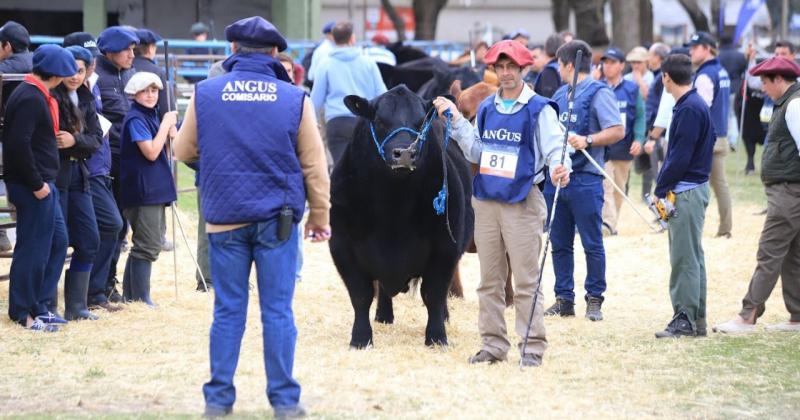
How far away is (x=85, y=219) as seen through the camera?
9047mm

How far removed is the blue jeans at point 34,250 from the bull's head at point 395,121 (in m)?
2.29

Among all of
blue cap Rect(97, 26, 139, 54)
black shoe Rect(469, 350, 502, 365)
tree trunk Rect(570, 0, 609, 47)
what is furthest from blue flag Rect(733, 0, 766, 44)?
black shoe Rect(469, 350, 502, 365)

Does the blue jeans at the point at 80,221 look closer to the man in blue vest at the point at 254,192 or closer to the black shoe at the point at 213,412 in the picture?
the man in blue vest at the point at 254,192

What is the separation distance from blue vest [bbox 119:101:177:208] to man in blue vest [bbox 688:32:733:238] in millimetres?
6641

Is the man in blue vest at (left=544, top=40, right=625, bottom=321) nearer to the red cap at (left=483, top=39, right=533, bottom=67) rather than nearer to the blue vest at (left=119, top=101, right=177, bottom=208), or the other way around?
the red cap at (left=483, top=39, right=533, bottom=67)

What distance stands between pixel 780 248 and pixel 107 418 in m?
5.12

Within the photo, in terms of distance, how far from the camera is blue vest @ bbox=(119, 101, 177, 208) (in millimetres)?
9531

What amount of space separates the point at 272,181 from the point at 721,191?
8.94 meters

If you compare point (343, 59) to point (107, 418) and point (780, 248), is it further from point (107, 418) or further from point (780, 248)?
point (107, 418)

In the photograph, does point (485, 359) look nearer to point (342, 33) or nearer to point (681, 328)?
point (681, 328)

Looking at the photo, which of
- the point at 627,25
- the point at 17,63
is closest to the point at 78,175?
the point at 17,63

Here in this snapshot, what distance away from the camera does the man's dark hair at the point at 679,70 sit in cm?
866

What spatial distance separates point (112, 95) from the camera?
10086 mm

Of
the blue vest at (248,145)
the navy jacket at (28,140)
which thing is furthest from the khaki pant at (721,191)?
the blue vest at (248,145)
